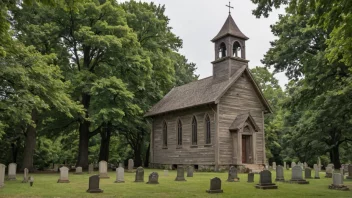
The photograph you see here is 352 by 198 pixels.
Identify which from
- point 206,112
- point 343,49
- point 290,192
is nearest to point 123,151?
point 206,112

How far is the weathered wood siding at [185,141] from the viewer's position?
29.1m

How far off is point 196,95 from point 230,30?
6.78m

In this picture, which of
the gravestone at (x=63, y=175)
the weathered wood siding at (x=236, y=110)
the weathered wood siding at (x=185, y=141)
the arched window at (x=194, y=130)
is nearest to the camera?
the gravestone at (x=63, y=175)

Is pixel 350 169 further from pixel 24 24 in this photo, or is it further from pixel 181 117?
pixel 24 24

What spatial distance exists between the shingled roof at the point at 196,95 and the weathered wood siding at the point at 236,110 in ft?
2.41

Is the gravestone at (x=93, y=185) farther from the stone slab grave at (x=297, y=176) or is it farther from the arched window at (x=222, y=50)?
the arched window at (x=222, y=50)

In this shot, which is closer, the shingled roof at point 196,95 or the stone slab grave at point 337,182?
the stone slab grave at point 337,182

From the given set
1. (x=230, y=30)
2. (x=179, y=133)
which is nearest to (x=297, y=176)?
(x=179, y=133)

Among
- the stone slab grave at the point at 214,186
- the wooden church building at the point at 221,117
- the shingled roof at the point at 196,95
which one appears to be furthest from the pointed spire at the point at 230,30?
the stone slab grave at the point at 214,186

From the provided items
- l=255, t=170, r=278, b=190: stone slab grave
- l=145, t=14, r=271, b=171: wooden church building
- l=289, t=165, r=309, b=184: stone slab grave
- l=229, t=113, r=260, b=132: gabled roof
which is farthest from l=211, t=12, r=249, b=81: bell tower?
l=255, t=170, r=278, b=190: stone slab grave

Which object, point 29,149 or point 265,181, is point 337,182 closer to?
point 265,181

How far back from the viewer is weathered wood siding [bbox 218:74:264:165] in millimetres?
28438

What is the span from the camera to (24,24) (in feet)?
90.1

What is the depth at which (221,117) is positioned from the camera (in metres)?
28.8
